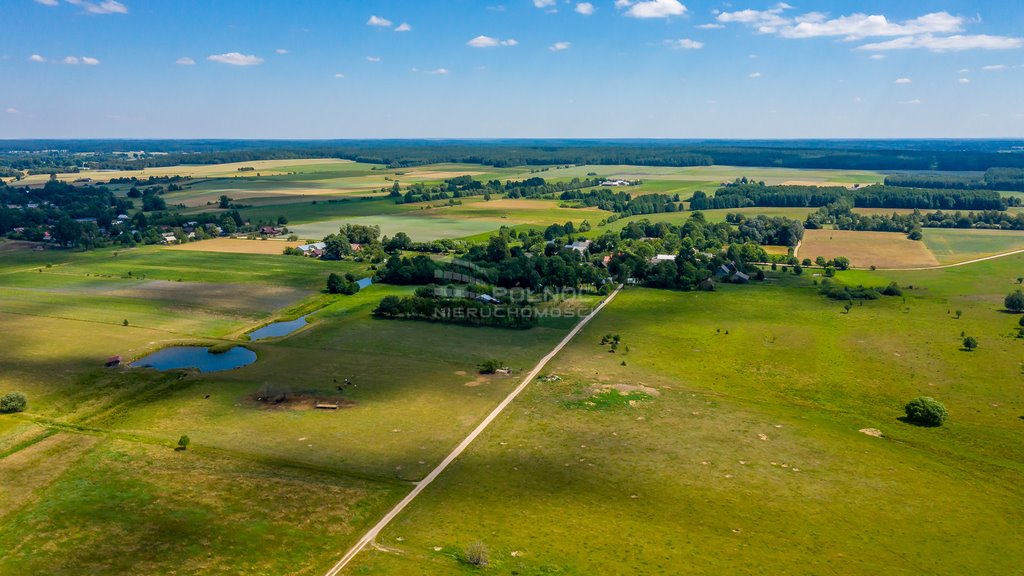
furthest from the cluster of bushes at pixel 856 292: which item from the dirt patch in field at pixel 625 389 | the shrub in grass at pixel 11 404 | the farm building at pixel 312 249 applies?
the shrub in grass at pixel 11 404

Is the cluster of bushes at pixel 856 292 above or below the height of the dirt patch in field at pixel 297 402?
above

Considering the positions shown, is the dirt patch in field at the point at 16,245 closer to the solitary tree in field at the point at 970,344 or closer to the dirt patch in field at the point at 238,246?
the dirt patch in field at the point at 238,246

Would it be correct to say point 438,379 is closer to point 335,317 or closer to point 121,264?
point 335,317

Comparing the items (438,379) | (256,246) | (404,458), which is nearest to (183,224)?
(256,246)

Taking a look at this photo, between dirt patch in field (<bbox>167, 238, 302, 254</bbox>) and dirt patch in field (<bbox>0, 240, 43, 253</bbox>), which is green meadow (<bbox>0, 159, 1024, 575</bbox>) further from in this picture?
dirt patch in field (<bbox>0, 240, 43, 253</bbox>)

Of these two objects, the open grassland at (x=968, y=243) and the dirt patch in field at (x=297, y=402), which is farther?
the open grassland at (x=968, y=243)

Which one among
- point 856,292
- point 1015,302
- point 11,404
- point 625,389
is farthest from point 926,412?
point 11,404
